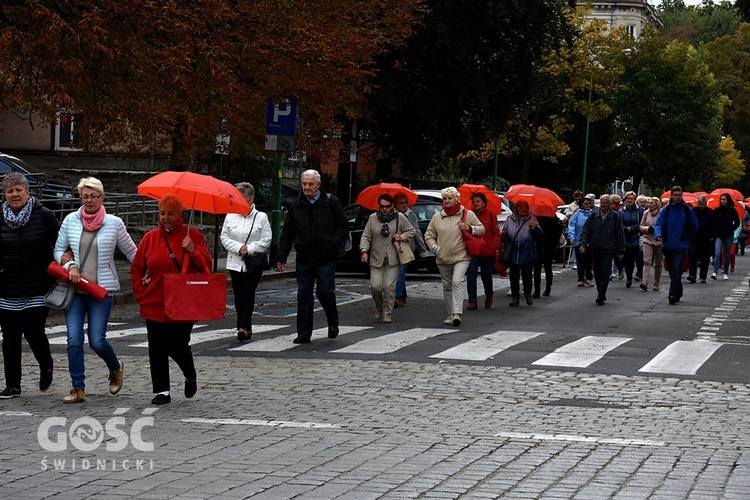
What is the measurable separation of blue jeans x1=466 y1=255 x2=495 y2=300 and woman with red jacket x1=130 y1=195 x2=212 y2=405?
1015cm

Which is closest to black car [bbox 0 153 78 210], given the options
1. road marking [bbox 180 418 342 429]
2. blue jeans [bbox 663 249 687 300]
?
blue jeans [bbox 663 249 687 300]

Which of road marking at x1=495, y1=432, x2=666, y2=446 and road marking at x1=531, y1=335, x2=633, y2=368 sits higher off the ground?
road marking at x1=495, y1=432, x2=666, y2=446

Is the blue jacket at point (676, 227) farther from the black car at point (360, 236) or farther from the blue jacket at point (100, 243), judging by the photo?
the blue jacket at point (100, 243)

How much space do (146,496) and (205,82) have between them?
635 inches

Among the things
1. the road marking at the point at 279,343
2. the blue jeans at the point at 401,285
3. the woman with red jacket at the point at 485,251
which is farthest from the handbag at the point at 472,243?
the road marking at the point at 279,343

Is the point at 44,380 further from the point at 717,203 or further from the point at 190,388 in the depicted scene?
the point at 717,203

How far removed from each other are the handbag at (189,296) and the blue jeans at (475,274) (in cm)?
1021

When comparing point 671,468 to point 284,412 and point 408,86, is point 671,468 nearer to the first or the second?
point 284,412

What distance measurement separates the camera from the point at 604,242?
2262cm

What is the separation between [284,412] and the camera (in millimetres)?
10266

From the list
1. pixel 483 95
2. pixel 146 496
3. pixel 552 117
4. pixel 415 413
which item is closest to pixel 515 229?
pixel 415 413

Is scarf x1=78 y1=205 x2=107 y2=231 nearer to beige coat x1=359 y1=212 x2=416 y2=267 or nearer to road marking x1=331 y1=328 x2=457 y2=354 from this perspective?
road marking x1=331 y1=328 x2=457 y2=354

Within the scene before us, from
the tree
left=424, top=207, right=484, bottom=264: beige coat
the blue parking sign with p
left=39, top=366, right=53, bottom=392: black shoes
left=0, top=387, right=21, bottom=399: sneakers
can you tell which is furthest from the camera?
the blue parking sign with p

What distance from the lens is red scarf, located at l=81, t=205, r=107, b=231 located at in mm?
10812
